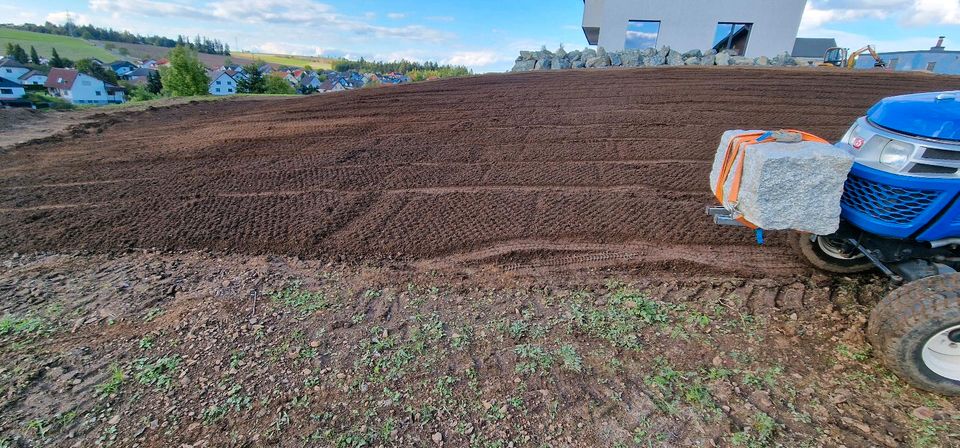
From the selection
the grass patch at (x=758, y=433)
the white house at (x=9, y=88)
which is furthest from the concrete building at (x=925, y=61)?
the white house at (x=9, y=88)

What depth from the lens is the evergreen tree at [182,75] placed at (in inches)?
1069

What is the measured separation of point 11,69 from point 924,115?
93.8 m

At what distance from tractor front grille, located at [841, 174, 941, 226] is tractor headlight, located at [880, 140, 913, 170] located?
0.14 metres

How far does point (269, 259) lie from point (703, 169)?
5861 millimetres

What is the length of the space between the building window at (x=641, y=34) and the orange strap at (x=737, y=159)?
22.0 m

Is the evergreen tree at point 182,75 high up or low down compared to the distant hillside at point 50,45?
down

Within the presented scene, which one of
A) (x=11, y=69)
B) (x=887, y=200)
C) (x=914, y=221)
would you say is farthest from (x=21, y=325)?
(x=11, y=69)

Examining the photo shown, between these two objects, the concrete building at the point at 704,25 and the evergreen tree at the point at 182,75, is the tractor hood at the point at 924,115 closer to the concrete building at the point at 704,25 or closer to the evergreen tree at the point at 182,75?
the concrete building at the point at 704,25

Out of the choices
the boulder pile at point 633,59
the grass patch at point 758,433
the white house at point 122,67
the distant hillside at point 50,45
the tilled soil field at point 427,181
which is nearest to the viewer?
the grass patch at point 758,433

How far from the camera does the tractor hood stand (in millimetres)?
2412

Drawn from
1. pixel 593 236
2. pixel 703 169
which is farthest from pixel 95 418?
pixel 703 169

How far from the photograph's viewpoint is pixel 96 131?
373 inches

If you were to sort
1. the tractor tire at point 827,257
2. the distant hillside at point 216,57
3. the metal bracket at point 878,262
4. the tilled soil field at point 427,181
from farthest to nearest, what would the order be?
the distant hillside at point 216,57 < the tilled soil field at point 427,181 < the tractor tire at point 827,257 < the metal bracket at point 878,262

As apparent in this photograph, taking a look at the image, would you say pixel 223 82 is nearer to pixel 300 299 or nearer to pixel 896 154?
pixel 300 299
